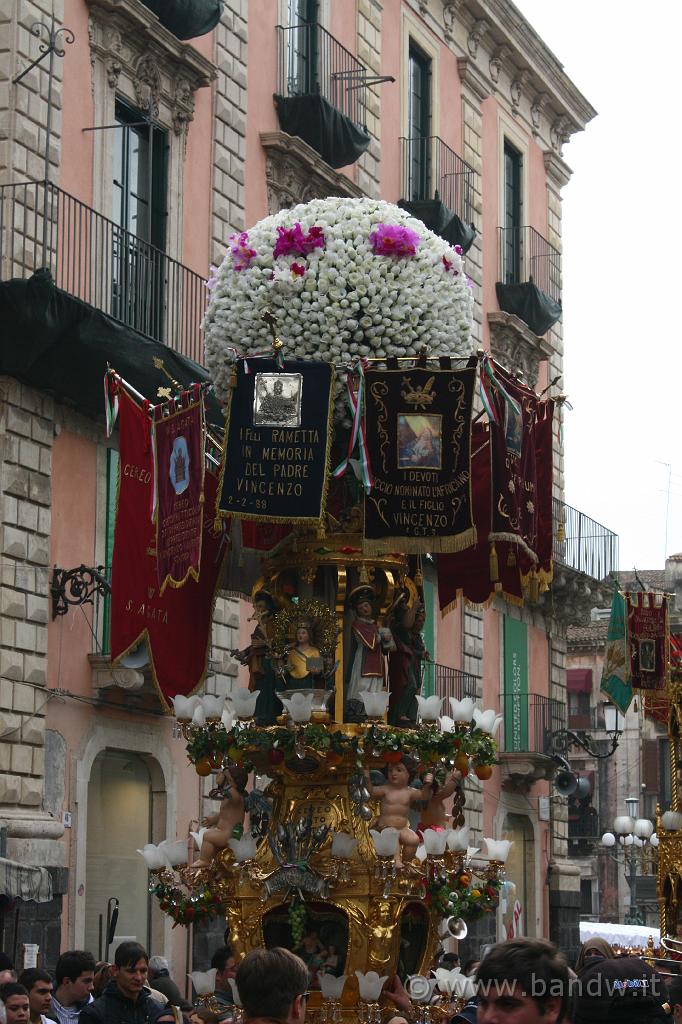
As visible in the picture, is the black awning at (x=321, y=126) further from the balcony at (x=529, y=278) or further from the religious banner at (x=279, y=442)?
the religious banner at (x=279, y=442)

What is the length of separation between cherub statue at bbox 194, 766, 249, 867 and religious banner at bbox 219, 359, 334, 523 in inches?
51.1

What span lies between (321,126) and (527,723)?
416 inches

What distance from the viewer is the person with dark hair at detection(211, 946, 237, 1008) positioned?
9.48 m

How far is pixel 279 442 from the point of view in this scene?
31.6 ft

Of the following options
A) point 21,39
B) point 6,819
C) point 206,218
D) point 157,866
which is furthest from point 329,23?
point 157,866

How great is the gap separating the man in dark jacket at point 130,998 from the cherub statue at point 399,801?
134cm

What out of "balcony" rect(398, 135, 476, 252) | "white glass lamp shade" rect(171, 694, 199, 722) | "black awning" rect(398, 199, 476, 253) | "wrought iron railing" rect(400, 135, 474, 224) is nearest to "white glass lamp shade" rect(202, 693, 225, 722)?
"white glass lamp shade" rect(171, 694, 199, 722)

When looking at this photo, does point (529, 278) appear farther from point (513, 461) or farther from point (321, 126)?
point (513, 461)

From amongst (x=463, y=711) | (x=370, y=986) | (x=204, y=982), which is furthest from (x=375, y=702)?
(x=204, y=982)

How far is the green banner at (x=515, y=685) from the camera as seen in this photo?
2945cm

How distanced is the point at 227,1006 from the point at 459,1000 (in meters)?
1.11

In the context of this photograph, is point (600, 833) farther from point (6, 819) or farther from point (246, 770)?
point (246, 770)

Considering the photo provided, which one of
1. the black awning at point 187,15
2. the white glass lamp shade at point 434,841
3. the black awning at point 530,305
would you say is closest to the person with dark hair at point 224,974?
the white glass lamp shade at point 434,841

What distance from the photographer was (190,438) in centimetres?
1006
